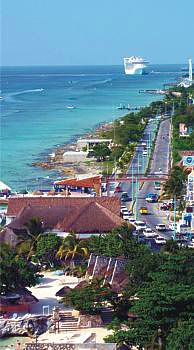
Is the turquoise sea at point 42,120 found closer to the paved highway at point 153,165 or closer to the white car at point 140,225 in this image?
the paved highway at point 153,165

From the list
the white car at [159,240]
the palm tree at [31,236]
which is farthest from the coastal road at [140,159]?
the palm tree at [31,236]

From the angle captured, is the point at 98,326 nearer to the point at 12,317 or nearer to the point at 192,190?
the point at 12,317

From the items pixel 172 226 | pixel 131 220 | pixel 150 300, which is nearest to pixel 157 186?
pixel 131 220

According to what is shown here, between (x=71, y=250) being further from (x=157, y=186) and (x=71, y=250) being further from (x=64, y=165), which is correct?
(x=64, y=165)

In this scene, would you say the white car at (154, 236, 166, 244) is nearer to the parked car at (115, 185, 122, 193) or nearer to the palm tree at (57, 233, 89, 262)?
the palm tree at (57, 233, 89, 262)

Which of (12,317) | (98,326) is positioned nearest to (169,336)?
(98,326)

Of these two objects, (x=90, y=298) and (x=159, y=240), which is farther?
(x=159, y=240)
